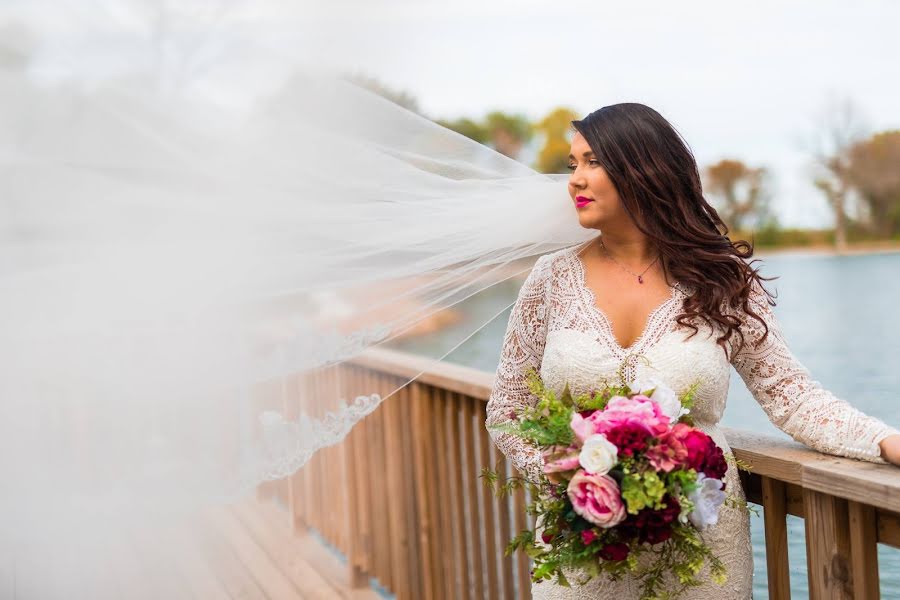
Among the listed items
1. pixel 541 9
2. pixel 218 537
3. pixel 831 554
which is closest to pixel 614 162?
pixel 831 554

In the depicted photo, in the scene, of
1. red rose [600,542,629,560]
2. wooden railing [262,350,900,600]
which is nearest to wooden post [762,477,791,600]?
wooden railing [262,350,900,600]

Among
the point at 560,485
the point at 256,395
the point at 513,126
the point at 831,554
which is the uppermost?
the point at 513,126

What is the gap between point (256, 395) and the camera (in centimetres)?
215

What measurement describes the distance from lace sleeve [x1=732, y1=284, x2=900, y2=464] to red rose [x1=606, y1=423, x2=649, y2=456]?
1.50 feet

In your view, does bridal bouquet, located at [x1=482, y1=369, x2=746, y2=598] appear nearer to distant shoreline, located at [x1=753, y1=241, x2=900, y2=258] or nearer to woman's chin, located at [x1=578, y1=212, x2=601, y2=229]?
woman's chin, located at [x1=578, y1=212, x2=601, y2=229]

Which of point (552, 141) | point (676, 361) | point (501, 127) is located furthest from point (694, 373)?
point (501, 127)

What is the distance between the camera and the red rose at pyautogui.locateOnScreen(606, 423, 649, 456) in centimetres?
150

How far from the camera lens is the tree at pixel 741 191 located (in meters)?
13.5

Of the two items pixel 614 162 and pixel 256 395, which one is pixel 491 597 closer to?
pixel 256 395

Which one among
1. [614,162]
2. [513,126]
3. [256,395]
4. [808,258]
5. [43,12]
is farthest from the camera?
[513,126]

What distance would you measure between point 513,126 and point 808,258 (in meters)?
11.6

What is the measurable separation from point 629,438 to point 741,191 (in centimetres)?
1478

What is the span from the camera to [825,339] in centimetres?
909

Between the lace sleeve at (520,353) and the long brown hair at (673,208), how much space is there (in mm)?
283
